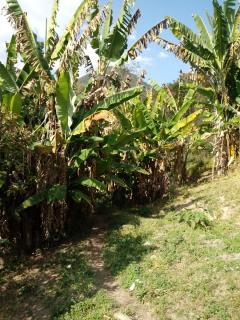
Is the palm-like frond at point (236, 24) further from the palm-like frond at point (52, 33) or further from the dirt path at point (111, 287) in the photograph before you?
the dirt path at point (111, 287)

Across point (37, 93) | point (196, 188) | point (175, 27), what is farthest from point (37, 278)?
point (175, 27)

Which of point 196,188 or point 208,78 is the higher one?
point 208,78

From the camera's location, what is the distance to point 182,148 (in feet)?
45.6

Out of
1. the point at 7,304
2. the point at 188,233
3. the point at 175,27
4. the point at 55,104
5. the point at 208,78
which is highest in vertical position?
the point at 175,27

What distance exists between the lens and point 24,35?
8.52 m

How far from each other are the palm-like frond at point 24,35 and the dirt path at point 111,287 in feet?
12.2

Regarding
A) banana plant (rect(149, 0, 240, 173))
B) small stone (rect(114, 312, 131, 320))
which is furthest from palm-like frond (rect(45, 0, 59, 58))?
small stone (rect(114, 312, 131, 320))

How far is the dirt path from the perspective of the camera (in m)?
6.27

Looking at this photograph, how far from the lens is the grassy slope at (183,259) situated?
6.23 metres

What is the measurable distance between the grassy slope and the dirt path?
137 millimetres

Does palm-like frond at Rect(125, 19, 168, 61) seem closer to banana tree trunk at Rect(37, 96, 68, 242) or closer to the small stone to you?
banana tree trunk at Rect(37, 96, 68, 242)

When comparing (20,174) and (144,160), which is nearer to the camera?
(20,174)

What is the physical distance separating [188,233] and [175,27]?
294 inches

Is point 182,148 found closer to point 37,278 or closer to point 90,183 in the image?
point 90,183
